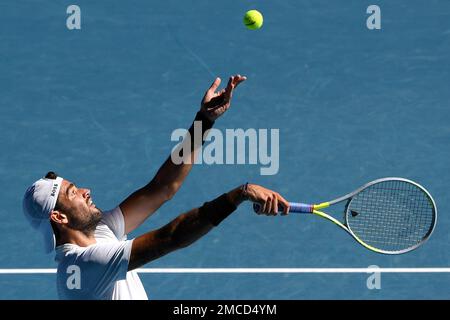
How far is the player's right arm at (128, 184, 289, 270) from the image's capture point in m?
8.53

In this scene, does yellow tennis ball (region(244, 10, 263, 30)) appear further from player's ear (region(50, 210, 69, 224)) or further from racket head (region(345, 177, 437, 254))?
player's ear (region(50, 210, 69, 224))

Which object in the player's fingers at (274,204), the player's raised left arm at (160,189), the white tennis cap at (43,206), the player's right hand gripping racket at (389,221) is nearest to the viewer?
the player's fingers at (274,204)

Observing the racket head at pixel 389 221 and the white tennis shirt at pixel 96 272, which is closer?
the white tennis shirt at pixel 96 272

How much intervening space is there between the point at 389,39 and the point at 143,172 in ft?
12.2

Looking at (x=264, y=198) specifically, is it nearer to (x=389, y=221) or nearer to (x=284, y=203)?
(x=284, y=203)

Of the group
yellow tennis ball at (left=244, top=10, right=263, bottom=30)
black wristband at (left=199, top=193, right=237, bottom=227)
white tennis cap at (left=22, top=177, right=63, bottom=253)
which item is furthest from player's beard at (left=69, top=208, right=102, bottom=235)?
yellow tennis ball at (left=244, top=10, right=263, bottom=30)

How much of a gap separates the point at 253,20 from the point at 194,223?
23.6 ft

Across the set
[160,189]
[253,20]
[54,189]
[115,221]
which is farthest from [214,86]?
[253,20]

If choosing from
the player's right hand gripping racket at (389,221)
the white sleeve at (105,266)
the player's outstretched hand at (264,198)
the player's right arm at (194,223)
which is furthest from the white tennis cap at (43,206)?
the player's right hand gripping racket at (389,221)

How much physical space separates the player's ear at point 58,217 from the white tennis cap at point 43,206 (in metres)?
→ 0.03

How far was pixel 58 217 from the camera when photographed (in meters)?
9.31

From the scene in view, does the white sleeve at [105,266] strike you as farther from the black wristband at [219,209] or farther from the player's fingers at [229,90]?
the player's fingers at [229,90]

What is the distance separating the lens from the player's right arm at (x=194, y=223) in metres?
8.53
